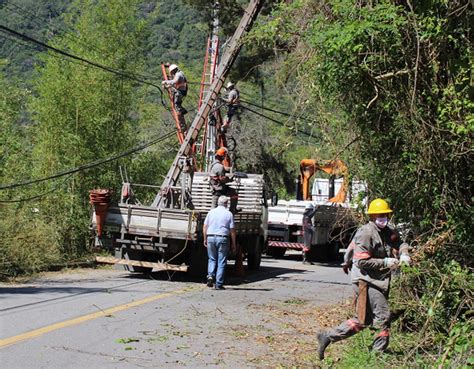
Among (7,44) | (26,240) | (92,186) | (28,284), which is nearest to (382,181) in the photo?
(28,284)

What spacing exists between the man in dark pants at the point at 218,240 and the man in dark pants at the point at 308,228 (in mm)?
10136

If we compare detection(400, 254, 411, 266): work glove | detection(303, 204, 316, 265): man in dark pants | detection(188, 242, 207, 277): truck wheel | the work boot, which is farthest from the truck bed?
detection(400, 254, 411, 266): work glove

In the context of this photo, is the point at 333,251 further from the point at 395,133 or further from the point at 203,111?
the point at 395,133

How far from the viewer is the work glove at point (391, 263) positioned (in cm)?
823

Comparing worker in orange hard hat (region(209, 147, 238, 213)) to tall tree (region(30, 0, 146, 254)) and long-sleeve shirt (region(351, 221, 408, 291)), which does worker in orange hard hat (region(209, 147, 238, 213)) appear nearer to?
tall tree (region(30, 0, 146, 254))

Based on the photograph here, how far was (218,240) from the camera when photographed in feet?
49.3

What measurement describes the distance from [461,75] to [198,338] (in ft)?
14.7

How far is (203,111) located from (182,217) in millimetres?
4122

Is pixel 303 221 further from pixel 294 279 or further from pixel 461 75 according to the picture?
pixel 461 75

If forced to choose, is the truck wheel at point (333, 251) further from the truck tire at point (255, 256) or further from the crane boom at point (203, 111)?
the crane boom at point (203, 111)

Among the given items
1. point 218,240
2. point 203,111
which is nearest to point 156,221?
point 218,240

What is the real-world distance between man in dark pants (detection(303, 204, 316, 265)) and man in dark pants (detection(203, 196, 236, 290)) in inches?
399

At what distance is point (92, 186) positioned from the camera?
864 inches

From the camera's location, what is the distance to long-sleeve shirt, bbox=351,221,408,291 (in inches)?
329
